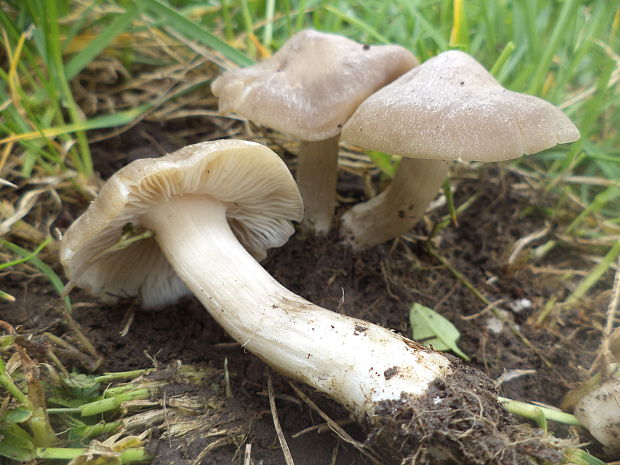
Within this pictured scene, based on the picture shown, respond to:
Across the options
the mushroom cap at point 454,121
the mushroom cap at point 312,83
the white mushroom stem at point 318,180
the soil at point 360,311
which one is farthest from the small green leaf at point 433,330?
the mushroom cap at point 312,83

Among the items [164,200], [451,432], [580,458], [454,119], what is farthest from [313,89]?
[580,458]

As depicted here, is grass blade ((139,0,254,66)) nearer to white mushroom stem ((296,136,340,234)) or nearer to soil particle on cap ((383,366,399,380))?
white mushroom stem ((296,136,340,234))

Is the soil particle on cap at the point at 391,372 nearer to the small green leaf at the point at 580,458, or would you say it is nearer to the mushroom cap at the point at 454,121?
the small green leaf at the point at 580,458

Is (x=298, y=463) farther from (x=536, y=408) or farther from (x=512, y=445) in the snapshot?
(x=536, y=408)

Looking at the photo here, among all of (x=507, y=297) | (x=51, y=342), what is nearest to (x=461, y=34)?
(x=507, y=297)

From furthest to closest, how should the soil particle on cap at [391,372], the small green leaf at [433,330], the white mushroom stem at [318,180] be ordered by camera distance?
the white mushroom stem at [318,180]
the small green leaf at [433,330]
the soil particle on cap at [391,372]

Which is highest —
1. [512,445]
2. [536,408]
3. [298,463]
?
[512,445]
